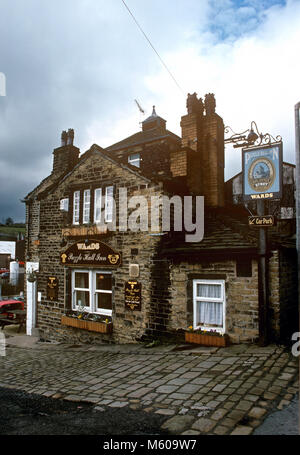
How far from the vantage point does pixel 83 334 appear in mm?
11555

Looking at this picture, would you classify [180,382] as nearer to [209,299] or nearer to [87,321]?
[209,299]

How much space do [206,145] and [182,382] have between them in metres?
8.98

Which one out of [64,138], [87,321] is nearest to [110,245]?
[87,321]

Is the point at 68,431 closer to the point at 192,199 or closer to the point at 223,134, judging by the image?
the point at 192,199

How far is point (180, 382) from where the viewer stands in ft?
19.8

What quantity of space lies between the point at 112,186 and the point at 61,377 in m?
6.20

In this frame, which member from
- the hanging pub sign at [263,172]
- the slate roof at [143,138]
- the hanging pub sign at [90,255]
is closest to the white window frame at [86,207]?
the hanging pub sign at [90,255]

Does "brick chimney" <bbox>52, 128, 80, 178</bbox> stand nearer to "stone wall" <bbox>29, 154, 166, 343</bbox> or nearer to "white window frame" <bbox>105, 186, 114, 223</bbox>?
"stone wall" <bbox>29, 154, 166, 343</bbox>

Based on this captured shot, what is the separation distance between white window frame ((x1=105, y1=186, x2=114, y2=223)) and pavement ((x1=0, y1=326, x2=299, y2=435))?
4.27m

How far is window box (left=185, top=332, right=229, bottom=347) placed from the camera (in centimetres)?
805

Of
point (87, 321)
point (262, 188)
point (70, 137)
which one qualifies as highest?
point (70, 137)

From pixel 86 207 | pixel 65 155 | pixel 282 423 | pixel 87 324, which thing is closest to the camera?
pixel 282 423

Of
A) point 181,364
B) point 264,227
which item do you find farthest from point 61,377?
point 264,227

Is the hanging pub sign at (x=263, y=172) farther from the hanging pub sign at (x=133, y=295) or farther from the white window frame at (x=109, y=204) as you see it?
the white window frame at (x=109, y=204)
